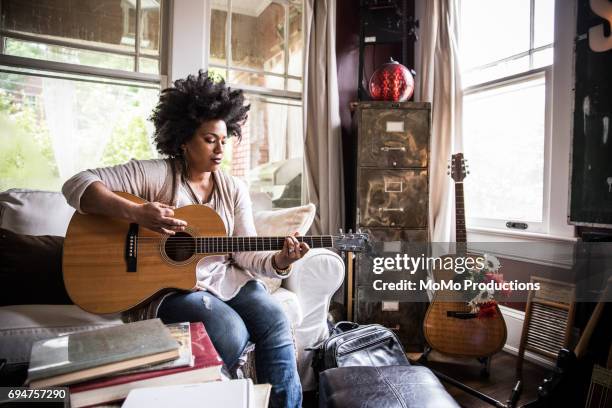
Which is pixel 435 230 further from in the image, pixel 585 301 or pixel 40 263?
pixel 40 263

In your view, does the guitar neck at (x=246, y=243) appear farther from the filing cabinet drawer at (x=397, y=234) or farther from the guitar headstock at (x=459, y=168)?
the guitar headstock at (x=459, y=168)

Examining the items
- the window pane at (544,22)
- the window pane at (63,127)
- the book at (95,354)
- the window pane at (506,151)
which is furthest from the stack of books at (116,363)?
the window pane at (544,22)

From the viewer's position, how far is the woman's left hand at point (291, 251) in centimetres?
139

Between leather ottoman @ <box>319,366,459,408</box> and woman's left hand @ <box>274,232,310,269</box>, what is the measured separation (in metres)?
0.42

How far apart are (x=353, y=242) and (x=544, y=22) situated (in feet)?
6.02

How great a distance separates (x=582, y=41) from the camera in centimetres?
177

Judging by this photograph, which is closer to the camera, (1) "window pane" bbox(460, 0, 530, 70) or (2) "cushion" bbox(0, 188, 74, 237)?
(2) "cushion" bbox(0, 188, 74, 237)

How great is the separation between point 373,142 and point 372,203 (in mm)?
359

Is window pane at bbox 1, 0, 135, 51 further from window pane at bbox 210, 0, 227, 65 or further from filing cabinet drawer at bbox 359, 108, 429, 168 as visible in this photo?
filing cabinet drawer at bbox 359, 108, 429, 168

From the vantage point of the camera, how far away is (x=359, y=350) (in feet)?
5.37

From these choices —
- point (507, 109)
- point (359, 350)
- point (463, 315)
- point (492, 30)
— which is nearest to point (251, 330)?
point (359, 350)

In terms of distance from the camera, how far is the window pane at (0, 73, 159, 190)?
213 centimetres

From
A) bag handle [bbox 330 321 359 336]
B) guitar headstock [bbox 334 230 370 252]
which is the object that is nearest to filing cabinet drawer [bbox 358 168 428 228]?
bag handle [bbox 330 321 359 336]

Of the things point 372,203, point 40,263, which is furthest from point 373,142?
point 40,263
